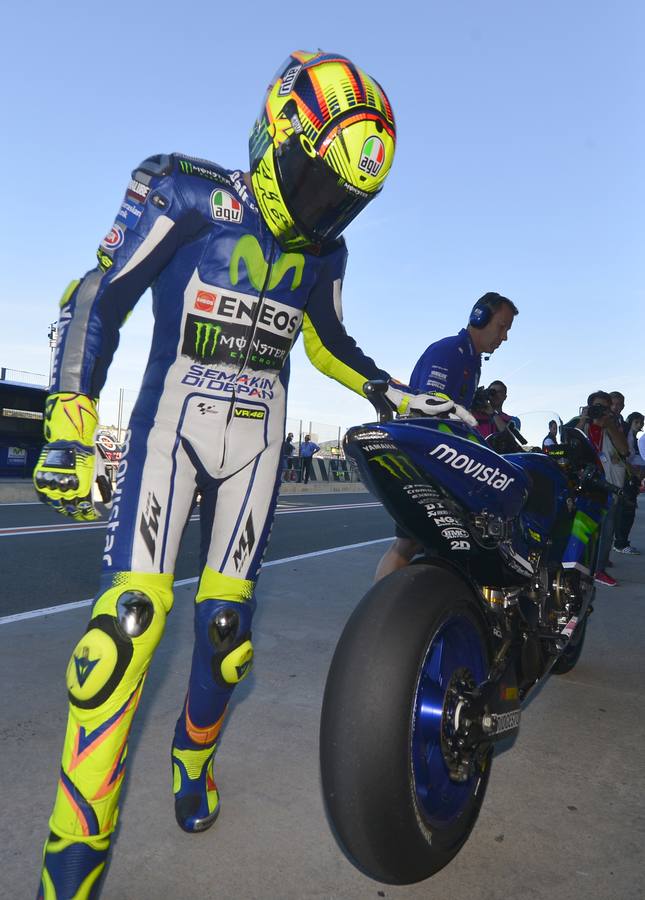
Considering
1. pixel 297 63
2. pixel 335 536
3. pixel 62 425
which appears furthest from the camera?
pixel 335 536

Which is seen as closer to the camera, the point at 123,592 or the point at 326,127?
the point at 123,592

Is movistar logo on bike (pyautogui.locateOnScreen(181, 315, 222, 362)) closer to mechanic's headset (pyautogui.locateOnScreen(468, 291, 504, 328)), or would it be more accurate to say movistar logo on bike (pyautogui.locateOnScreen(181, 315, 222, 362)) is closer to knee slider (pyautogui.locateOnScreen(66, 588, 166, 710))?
knee slider (pyautogui.locateOnScreen(66, 588, 166, 710))

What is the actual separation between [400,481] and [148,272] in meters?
0.88

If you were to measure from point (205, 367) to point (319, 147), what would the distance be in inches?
25.4

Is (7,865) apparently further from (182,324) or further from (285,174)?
(285,174)

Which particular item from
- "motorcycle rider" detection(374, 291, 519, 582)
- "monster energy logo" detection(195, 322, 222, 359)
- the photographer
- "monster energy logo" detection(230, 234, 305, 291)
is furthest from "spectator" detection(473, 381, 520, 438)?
"monster energy logo" detection(195, 322, 222, 359)

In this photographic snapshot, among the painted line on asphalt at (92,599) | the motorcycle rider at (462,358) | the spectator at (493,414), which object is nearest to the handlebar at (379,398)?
the motorcycle rider at (462,358)

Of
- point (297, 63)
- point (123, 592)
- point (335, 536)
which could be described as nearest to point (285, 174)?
point (297, 63)

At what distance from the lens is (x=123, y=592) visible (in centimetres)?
180

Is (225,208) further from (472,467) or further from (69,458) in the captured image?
(472,467)

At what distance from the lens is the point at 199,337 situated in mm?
2000

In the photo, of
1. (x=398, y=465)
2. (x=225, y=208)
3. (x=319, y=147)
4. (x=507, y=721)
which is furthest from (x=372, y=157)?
(x=507, y=721)

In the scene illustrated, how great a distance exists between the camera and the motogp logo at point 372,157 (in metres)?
1.96

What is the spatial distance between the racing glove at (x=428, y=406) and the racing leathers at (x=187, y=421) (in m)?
0.38
